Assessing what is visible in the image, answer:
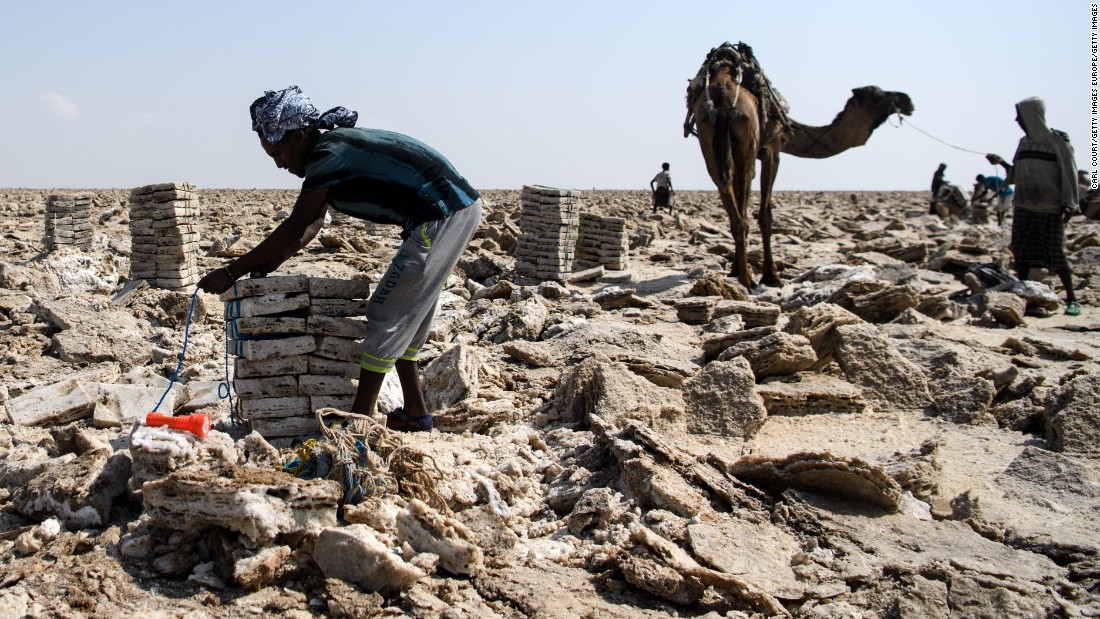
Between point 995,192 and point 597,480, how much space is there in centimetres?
1857

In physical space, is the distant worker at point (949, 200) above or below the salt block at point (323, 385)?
above

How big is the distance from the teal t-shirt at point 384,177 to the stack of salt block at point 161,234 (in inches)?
224

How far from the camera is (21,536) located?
3027mm

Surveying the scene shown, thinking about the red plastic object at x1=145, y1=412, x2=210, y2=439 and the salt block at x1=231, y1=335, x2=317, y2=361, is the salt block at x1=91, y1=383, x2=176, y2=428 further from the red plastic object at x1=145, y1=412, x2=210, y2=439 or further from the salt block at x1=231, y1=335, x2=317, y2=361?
the red plastic object at x1=145, y1=412, x2=210, y2=439

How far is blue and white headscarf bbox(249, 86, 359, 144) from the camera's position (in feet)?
12.3

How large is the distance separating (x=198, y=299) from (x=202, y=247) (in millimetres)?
6769

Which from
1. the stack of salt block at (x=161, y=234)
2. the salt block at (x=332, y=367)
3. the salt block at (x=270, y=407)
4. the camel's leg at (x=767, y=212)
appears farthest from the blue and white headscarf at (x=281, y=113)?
the camel's leg at (x=767, y=212)

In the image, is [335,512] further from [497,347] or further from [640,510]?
[497,347]

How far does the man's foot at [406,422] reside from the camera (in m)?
4.33

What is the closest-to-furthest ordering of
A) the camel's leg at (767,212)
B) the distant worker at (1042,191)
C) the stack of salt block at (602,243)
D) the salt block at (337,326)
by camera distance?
the salt block at (337,326)
the distant worker at (1042,191)
the camel's leg at (767,212)
the stack of salt block at (602,243)

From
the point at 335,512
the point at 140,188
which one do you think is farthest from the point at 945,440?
the point at 140,188

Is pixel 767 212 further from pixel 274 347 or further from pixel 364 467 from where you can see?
pixel 364 467

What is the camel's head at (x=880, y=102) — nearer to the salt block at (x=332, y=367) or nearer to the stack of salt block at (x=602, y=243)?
the stack of salt block at (x=602, y=243)

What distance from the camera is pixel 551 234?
33.1ft
